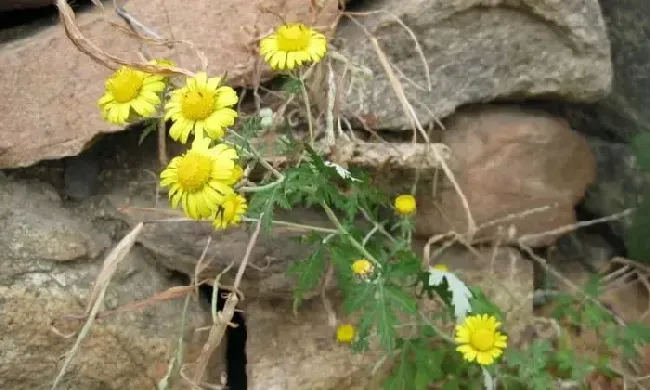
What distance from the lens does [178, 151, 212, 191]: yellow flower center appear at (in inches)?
38.2

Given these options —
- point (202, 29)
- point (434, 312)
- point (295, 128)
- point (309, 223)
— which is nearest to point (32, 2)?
point (202, 29)

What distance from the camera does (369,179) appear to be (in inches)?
53.6

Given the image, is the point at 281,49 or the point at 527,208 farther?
the point at 527,208

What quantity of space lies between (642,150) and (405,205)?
1.64ft

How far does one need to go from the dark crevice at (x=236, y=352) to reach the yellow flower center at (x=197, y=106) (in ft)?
1.99

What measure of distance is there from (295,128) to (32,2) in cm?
58

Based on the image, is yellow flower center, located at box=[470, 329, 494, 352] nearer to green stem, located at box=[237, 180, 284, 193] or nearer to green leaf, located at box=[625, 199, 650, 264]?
green stem, located at box=[237, 180, 284, 193]

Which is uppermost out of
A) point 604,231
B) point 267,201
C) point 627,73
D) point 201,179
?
point 201,179

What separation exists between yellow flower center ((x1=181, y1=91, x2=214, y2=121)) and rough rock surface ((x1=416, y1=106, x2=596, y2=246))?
0.62 meters

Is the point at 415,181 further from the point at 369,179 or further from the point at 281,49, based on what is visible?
the point at 281,49

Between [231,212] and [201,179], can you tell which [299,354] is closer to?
[231,212]

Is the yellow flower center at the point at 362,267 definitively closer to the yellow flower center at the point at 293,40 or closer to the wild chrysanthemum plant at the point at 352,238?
the wild chrysanthemum plant at the point at 352,238

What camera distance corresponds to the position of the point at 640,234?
61.5 inches

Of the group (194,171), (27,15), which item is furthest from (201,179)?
(27,15)
